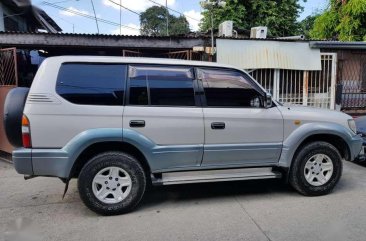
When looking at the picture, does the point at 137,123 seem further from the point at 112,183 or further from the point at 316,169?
the point at 316,169

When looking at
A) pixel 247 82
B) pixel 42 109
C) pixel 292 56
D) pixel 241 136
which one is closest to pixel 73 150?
pixel 42 109

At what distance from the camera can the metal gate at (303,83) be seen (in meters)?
10.5

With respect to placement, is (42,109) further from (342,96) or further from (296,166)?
(342,96)

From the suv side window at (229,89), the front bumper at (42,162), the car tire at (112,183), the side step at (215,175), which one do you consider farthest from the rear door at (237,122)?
the front bumper at (42,162)

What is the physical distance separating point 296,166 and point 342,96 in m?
7.59

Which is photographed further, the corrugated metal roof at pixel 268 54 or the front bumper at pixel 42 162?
the corrugated metal roof at pixel 268 54

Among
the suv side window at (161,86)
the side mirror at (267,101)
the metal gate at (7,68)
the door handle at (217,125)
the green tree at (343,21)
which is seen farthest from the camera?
the green tree at (343,21)

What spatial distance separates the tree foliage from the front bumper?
18.1 m

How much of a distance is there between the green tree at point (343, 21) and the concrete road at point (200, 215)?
1268cm

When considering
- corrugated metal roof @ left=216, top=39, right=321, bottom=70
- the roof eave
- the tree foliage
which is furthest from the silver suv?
the tree foliage

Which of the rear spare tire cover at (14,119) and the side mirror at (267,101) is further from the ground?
the side mirror at (267,101)

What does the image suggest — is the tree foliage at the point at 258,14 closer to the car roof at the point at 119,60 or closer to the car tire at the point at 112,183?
the car roof at the point at 119,60

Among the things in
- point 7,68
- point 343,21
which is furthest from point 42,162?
point 343,21

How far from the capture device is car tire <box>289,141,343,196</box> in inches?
195
